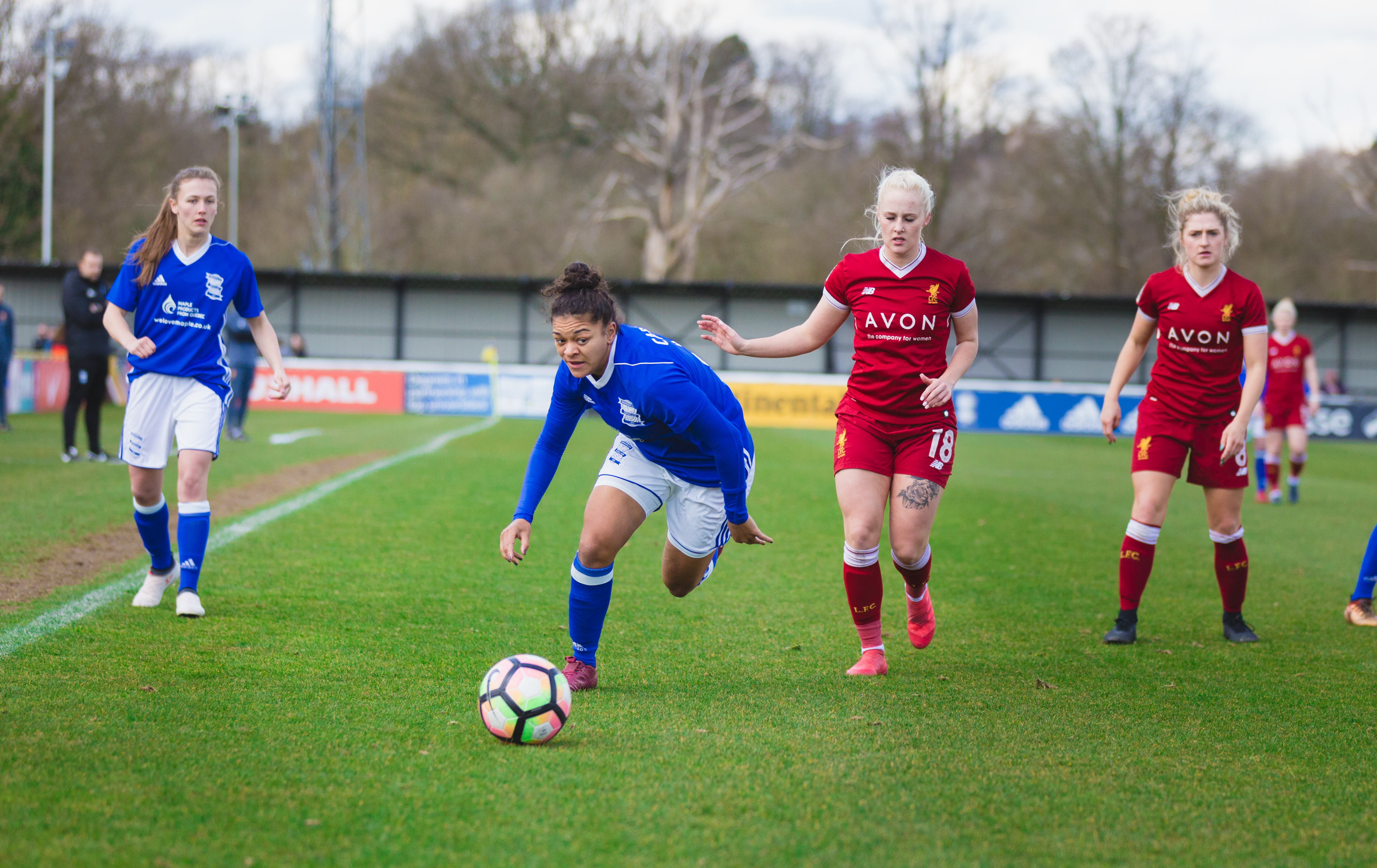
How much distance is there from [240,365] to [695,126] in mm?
25110

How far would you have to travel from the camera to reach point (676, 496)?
14.7ft

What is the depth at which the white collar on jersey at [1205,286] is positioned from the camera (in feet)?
17.6

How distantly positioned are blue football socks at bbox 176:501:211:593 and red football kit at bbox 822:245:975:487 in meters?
3.07

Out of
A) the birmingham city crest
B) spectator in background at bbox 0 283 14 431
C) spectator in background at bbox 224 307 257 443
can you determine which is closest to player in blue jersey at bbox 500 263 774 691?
the birmingham city crest

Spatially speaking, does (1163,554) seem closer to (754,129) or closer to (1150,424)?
(1150,424)

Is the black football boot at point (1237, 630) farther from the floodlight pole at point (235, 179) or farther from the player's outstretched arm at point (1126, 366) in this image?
the floodlight pole at point (235, 179)

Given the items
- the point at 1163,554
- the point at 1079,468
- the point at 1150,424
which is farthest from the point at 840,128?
the point at 1150,424

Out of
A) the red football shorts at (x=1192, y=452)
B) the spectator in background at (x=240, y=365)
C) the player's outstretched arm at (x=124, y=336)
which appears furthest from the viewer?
the spectator in background at (x=240, y=365)

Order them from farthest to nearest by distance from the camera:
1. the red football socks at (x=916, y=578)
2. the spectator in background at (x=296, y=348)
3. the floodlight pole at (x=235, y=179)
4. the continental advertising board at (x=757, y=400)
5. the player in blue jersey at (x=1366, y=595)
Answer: the floodlight pole at (x=235, y=179), the continental advertising board at (x=757, y=400), the spectator in background at (x=296, y=348), the player in blue jersey at (x=1366, y=595), the red football socks at (x=916, y=578)

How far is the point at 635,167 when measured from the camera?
136 ft

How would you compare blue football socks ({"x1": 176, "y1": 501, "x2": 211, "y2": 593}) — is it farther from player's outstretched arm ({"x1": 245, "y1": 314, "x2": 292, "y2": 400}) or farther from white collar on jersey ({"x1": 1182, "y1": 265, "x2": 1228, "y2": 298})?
white collar on jersey ({"x1": 1182, "y1": 265, "x2": 1228, "y2": 298})

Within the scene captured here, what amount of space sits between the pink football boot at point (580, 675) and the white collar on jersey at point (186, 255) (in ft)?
9.04

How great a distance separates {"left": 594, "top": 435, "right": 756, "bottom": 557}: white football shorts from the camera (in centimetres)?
439

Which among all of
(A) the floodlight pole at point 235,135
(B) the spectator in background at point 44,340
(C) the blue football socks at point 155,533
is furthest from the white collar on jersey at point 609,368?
(A) the floodlight pole at point 235,135
